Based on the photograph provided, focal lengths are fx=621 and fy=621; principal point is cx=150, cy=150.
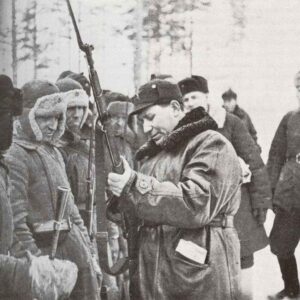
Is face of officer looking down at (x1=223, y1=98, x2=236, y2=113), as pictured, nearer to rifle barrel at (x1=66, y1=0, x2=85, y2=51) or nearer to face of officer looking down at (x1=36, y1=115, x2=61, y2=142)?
rifle barrel at (x1=66, y1=0, x2=85, y2=51)

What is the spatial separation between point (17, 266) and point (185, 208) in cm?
104

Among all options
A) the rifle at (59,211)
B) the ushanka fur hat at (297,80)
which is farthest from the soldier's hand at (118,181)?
the ushanka fur hat at (297,80)

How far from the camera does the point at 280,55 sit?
12.6 feet

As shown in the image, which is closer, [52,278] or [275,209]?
[52,278]

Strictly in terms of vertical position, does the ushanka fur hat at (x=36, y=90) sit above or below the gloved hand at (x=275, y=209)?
above

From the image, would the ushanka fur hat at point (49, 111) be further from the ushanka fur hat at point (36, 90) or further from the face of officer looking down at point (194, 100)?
the face of officer looking down at point (194, 100)

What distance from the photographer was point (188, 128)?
340 cm

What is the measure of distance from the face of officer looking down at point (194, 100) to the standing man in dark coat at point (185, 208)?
19cm

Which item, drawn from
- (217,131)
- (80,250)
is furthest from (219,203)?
(80,250)

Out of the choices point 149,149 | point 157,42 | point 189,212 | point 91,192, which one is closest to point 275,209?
point 189,212

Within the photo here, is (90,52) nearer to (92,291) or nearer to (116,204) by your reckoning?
(116,204)

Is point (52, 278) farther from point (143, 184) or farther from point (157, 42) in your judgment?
point (157, 42)

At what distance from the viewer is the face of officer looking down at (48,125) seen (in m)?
3.60

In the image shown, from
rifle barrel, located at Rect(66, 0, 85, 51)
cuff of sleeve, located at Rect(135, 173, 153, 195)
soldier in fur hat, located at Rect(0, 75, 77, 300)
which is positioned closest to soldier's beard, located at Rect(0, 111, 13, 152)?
soldier in fur hat, located at Rect(0, 75, 77, 300)
